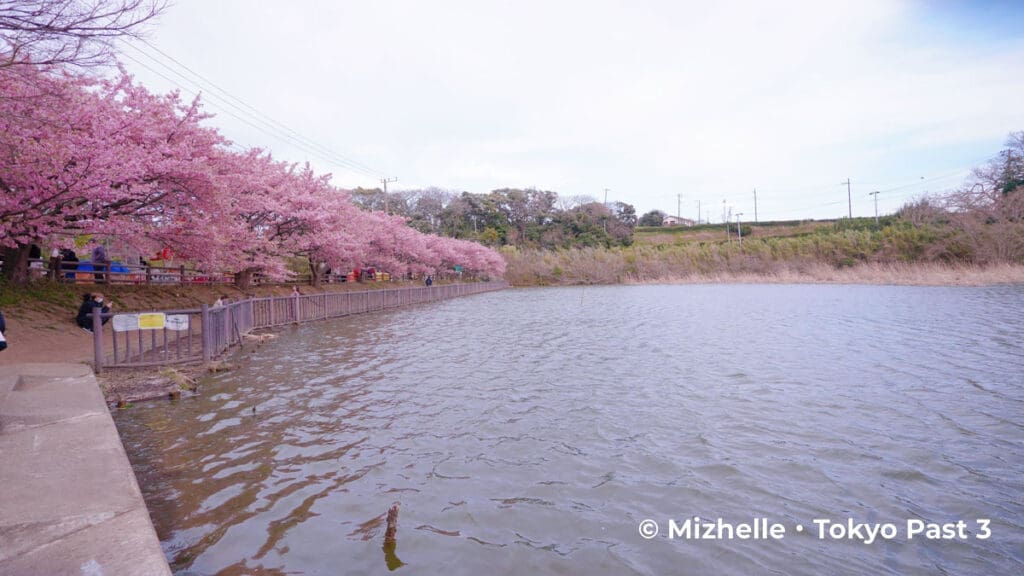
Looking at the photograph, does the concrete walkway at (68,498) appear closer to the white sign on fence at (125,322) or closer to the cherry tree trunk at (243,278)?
the white sign on fence at (125,322)

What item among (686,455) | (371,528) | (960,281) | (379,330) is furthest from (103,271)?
(960,281)

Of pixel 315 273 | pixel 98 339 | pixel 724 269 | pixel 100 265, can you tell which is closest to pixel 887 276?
pixel 724 269

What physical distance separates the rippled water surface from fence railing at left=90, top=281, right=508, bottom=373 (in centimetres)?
145

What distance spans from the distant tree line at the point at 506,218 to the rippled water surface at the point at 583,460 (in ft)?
205

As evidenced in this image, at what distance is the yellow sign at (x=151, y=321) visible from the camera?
943 centimetres

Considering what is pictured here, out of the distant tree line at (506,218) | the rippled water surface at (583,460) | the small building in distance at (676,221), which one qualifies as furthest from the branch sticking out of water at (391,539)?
the small building in distance at (676,221)

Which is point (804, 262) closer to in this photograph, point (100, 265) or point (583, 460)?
point (583, 460)

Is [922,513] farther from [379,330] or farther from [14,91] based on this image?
[379,330]

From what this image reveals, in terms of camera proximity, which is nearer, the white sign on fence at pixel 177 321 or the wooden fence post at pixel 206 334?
the white sign on fence at pixel 177 321

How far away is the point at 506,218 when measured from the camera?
8025 cm

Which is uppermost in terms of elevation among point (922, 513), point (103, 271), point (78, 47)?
point (78, 47)

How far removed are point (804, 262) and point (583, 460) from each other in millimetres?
53754

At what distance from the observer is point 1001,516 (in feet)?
14.1

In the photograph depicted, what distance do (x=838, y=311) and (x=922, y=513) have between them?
63.6ft
